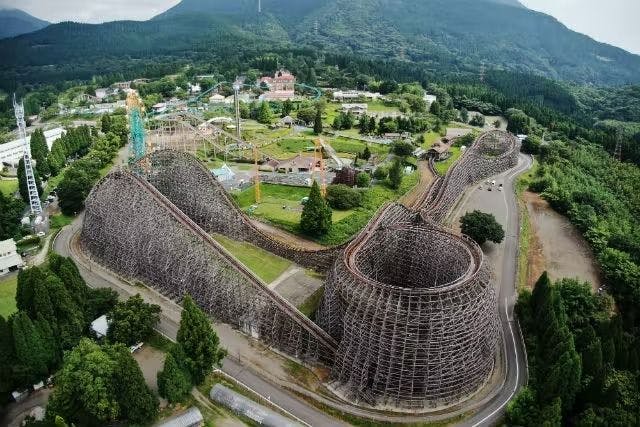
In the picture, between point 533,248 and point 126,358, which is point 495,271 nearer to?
point 533,248

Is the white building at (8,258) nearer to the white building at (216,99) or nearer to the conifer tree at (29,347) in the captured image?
the conifer tree at (29,347)

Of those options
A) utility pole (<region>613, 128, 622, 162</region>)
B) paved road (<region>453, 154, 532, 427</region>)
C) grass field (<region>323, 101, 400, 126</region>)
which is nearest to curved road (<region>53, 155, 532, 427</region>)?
paved road (<region>453, 154, 532, 427</region>)

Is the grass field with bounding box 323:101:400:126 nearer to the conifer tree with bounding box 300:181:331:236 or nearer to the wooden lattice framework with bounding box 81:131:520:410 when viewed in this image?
the wooden lattice framework with bounding box 81:131:520:410

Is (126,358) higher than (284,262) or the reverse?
higher

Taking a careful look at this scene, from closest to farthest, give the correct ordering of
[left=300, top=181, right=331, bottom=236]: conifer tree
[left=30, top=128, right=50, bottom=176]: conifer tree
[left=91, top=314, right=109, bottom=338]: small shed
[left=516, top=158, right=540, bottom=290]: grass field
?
1. [left=91, top=314, right=109, bottom=338]: small shed
2. [left=516, top=158, right=540, bottom=290]: grass field
3. [left=300, top=181, right=331, bottom=236]: conifer tree
4. [left=30, top=128, right=50, bottom=176]: conifer tree

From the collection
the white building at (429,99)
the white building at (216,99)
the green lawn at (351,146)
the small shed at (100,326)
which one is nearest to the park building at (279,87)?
the white building at (216,99)

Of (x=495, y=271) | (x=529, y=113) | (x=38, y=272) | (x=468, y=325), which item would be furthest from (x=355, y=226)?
(x=529, y=113)
